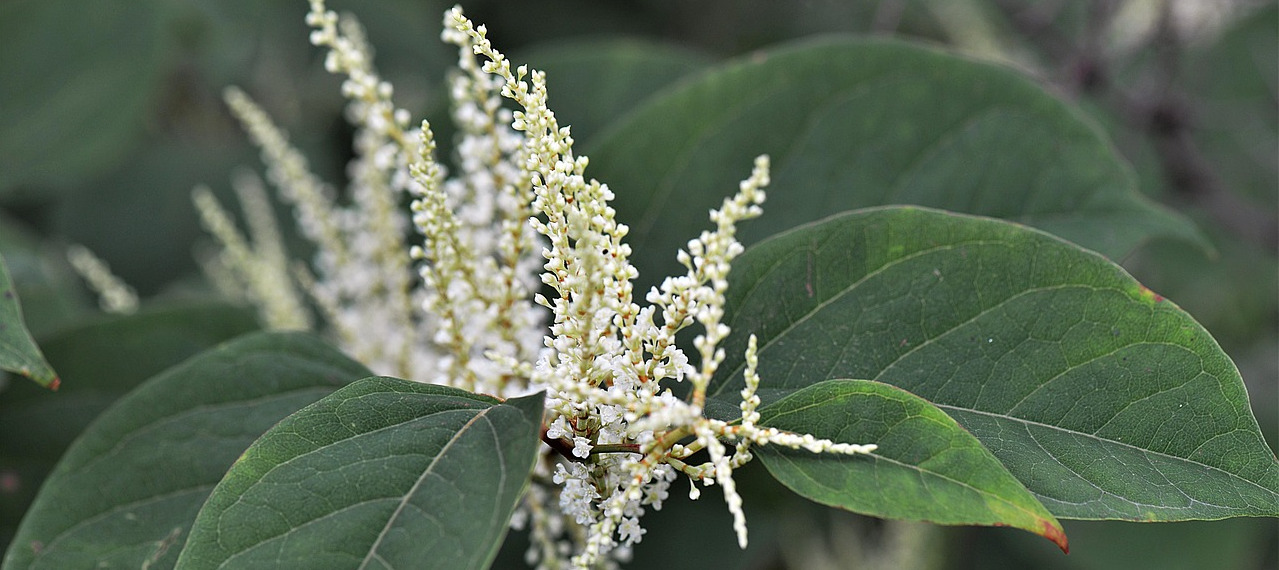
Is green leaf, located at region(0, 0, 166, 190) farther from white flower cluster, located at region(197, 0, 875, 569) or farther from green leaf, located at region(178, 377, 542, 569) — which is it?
green leaf, located at region(178, 377, 542, 569)

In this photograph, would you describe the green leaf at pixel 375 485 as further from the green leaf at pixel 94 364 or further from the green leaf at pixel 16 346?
the green leaf at pixel 94 364

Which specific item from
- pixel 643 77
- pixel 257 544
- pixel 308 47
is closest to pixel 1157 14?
pixel 643 77

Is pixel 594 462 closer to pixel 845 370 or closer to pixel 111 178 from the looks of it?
pixel 845 370

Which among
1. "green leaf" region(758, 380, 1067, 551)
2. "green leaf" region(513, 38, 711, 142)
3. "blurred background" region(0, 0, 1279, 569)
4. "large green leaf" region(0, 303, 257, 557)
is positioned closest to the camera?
"green leaf" region(758, 380, 1067, 551)

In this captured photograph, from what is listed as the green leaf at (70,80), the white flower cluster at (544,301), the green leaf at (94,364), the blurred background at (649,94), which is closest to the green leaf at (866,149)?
the white flower cluster at (544,301)

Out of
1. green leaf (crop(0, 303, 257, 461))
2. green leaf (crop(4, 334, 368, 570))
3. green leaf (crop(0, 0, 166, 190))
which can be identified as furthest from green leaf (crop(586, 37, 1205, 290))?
green leaf (crop(0, 0, 166, 190))

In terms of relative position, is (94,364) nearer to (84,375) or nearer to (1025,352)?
(84,375)

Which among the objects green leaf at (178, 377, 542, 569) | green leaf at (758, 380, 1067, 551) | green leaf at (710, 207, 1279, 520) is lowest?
green leaf at (178, 377, 542, 569)

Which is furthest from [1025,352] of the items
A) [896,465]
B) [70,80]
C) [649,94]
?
[70,80]
